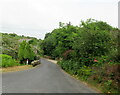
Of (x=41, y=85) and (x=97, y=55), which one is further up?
(x=97, y=55)

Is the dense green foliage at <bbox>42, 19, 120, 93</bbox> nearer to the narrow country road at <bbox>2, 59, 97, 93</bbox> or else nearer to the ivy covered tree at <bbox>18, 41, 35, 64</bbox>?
the narrow country road at <bbox>2, 59, 97, 93</bbox>

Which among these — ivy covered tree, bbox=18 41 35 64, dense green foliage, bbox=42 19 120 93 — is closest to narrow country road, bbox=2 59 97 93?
dense green foliage, bbox=42 19 120 93

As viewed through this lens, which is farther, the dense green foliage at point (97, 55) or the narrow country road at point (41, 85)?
the dense green foliage at point (97, 55)

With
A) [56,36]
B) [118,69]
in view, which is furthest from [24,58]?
[118,69]

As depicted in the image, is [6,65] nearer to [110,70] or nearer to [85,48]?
[85,48]

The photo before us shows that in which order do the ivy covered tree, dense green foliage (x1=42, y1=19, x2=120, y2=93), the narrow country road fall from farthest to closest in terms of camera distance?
the ivy covered tree, dense green foliage (x1=42, y1=19, x2=120, y2=93), the narrow country road

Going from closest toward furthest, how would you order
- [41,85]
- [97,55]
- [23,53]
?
[41,85], [97,55], [23,53]

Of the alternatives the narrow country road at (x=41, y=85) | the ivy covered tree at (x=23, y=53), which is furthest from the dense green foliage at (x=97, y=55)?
the ivy covered tree at (x=23, y=53)

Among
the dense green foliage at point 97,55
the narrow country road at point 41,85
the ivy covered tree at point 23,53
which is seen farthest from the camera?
the ivy covered tree at point 23,53

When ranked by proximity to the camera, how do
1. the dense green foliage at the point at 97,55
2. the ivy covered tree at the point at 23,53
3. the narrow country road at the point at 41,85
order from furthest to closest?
the ivy covered tree at the point at 23,53 → the dense green foliage at the point at 97,55 → the narrow country road at the point at 41,85

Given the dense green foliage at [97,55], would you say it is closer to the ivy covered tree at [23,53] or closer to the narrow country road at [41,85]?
the narrow country road at [41,85]

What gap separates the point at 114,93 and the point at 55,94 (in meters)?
2.77

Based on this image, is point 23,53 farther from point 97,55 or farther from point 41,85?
point 41,85

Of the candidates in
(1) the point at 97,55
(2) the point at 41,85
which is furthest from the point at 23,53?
(2) the point at 41,85
